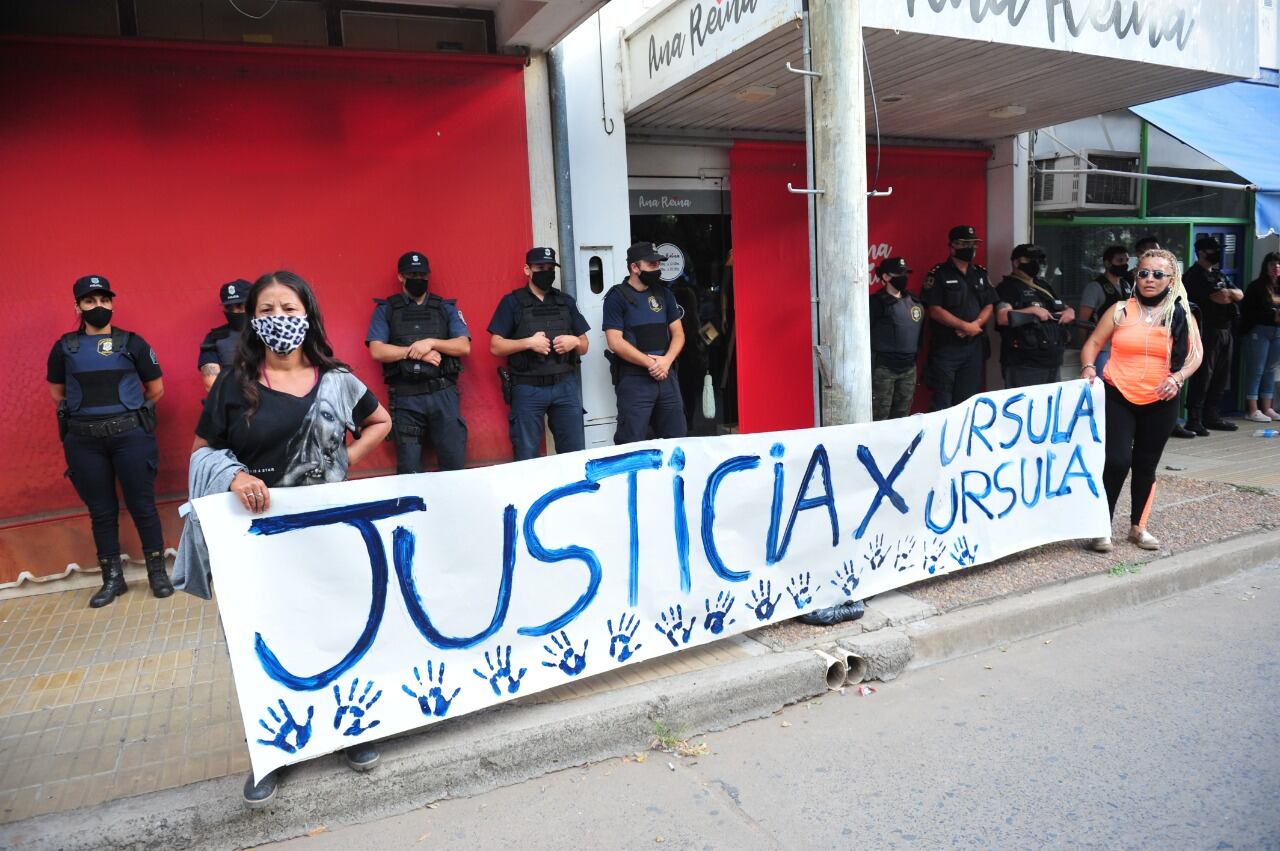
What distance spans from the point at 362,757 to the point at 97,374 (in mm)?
3187

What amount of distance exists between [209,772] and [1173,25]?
25.3ft

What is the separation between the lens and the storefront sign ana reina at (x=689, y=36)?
5.33 meters

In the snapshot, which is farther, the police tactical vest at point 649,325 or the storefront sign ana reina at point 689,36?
the police tactical vest at point 649,325

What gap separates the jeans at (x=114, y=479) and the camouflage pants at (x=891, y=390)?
18.6 ft

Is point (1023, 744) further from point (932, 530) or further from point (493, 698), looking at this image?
point (493, 698)

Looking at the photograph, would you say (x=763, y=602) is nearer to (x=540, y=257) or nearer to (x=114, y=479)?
(x=540, y=257)

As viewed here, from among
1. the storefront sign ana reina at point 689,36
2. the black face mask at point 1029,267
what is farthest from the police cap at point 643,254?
the black face mask at point 1029,267

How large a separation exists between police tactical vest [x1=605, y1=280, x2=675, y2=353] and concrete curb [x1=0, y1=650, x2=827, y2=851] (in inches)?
113

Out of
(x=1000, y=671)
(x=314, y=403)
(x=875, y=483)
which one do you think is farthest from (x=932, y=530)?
(x=314, y=403)

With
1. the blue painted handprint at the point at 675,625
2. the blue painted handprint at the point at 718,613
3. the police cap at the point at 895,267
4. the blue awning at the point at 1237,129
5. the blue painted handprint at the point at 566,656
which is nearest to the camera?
the blue painted handprint at the point at 566,656

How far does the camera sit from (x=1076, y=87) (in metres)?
7.19

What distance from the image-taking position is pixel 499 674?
3480 mm

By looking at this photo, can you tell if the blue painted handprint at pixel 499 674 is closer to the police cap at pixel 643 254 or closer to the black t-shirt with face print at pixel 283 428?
the black t-shirt with face print at pixel 283 428

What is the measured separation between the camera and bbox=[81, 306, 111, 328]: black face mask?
504 centimetres
